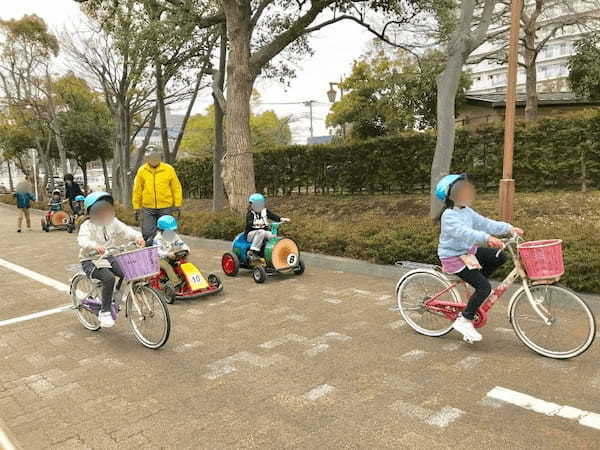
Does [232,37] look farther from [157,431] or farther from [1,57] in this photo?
[1,57]

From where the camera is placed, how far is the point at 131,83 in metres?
16.4

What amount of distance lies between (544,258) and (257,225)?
425 centimetres

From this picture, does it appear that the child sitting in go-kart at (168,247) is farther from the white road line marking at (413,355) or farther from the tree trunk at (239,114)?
the tree trunk at (239,114)

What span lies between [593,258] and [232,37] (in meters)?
8.80

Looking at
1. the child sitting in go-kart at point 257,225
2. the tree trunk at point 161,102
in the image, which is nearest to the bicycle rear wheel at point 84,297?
the child sitting in go-kart at point 257,225

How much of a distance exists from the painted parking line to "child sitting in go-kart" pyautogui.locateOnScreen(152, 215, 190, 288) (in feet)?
4.23

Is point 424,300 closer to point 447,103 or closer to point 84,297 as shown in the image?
point 84,297

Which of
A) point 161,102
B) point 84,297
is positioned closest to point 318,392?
point 84,297

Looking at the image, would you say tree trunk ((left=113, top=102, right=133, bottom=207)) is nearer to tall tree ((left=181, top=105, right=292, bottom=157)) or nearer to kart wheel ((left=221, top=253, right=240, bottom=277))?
kart wheel ((left=221, top=253, right=240, bottom=277))

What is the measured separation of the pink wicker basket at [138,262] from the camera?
4.21 metres

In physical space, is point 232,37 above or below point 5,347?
above

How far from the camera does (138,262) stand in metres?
4.25

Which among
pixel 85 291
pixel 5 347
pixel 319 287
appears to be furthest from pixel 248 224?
pixel 5 347

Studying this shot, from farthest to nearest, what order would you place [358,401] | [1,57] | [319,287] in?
[1,57] → [319,287] → [358,401]
